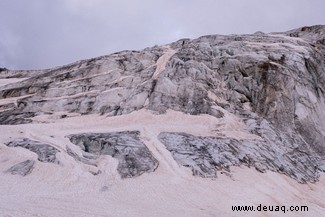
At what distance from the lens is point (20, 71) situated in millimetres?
50844

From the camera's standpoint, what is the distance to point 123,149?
20766 millimetres

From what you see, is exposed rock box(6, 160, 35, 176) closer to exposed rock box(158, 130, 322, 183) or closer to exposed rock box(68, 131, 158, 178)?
exposed rock box(68, 131, 158, 178)

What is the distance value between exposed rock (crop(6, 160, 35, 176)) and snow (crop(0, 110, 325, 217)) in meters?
0.28

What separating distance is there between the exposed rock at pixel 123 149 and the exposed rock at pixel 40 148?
214 centimetres

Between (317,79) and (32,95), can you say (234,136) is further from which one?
(32,95)

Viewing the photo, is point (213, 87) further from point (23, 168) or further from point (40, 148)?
point (23, 168)

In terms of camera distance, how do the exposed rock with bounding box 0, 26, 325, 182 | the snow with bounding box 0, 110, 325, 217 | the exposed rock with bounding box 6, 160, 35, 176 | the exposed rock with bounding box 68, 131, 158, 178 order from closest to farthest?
the snow with bounding box 0, 110, 325, 217
the exposed rock with bounding box 6, 160, 35, 176
the exposed rock with bounding box 68, 131, 158, 178
the exposed rock with bounding box 0, 26, 325, 182

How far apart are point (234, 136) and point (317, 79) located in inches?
532

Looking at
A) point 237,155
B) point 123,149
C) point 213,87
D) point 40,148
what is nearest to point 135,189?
point 123,149

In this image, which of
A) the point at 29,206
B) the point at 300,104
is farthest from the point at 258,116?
the point at 29,206

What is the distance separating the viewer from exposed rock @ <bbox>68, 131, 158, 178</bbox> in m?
19.0

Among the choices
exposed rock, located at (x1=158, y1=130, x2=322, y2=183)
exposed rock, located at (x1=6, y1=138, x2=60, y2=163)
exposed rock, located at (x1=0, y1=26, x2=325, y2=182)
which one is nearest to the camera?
exposed rock, located at (x1=6, y1=138, x2=60, y2=163)

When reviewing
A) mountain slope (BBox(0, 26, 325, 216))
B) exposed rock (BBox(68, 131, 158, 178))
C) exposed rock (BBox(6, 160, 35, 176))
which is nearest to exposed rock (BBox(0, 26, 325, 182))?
mountain slope (BBox(0, 26, 325, 216))

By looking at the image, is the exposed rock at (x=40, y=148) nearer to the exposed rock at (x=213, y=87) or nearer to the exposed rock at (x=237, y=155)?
the exposed rock at (x=237, y=155)
